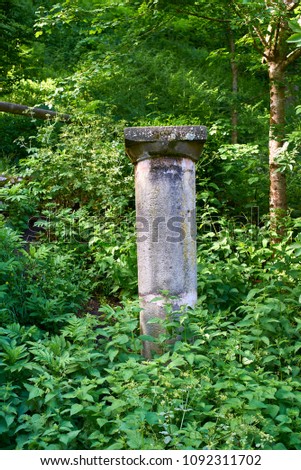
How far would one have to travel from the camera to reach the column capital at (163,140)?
4.13m

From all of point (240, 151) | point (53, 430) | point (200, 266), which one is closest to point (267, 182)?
point (240, 151)

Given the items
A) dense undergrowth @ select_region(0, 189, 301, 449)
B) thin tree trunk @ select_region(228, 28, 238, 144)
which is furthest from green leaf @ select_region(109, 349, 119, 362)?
thin tree trunk @ select_region(228, 28, 238, 144)

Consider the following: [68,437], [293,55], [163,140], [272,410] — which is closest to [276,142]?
[293,55]

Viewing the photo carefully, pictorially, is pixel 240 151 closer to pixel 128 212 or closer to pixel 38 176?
pixel 128 212

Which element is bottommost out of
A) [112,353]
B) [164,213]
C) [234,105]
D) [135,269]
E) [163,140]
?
[112,353]

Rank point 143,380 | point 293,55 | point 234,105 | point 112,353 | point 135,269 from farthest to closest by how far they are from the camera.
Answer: point 234,105 < point 293,55 < point 135,269 < point 112,353 < point 143,380

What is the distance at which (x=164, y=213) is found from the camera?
4176 millimetres

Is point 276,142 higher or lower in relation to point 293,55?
lower

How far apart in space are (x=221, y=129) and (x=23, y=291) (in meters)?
3.76

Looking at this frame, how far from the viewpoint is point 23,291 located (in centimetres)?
461

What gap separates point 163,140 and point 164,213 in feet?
1.64

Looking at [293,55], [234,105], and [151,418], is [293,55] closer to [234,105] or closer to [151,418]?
[234,105]

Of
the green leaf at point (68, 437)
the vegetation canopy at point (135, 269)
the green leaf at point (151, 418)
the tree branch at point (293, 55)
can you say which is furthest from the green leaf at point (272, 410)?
the tree branch at point (293, 55)

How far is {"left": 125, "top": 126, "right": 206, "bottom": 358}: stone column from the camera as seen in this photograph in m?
4.16
